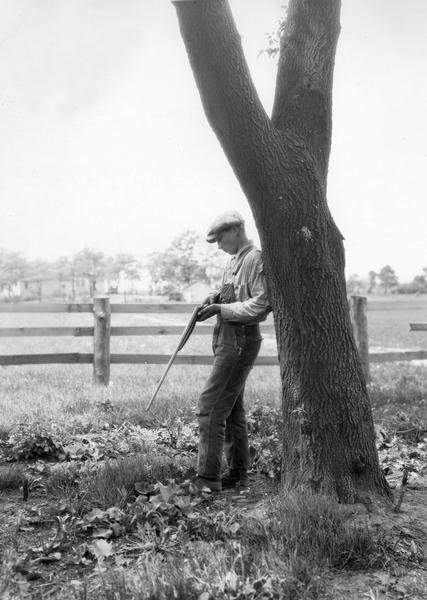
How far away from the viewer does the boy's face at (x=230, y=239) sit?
464 centimetres

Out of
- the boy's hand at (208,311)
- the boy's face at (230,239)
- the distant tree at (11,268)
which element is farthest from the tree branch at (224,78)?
the distant tree at (11,268)

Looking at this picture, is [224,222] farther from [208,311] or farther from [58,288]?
[58,288]

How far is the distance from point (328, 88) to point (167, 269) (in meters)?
75.0

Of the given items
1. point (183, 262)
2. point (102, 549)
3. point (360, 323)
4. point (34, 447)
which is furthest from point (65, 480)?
point (183, 262)

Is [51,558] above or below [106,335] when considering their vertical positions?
below

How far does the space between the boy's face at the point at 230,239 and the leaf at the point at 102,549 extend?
2250mm

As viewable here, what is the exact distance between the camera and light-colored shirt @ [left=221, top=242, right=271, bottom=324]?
4.33m

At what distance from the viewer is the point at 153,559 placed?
2955mm

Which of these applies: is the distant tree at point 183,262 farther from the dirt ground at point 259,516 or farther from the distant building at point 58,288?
the dirt ground at point 259,516

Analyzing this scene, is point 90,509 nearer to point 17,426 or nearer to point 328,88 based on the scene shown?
point 17,426

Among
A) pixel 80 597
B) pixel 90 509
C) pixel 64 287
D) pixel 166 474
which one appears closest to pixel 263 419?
pixel 166 474

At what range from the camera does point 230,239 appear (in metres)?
4.67

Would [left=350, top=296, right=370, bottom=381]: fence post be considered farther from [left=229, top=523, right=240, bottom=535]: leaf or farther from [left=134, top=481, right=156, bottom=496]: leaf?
[left=229, top=523, right=240, bottom=535]: leaf

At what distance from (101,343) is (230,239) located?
197 inches
